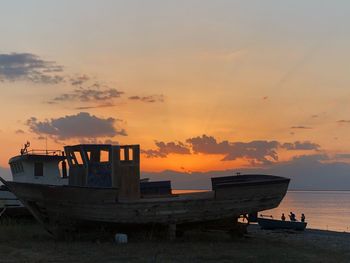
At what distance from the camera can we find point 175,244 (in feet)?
56.4

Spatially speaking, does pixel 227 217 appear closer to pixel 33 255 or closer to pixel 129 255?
pixel 129 255

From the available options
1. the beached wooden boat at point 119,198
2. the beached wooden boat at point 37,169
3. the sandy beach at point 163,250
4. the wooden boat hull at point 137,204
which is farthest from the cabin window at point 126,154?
the beached wooden boat at point 37,169

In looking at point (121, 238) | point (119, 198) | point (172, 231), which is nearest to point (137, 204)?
point (119, 198)

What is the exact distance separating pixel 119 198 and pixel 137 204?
0.79m

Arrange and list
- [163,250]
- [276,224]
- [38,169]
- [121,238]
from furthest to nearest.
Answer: [276,224]
[38,169]
[121,238]
[163,250]

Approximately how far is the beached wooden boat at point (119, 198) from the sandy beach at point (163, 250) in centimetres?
85

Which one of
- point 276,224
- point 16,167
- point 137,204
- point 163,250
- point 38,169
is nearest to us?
point 163,250

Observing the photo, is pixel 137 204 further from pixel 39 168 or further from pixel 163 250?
pixel 39 168

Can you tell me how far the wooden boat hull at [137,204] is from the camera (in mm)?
17719

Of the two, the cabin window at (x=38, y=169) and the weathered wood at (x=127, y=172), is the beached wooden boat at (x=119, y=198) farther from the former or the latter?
the cabin window at (x=38, y=169)

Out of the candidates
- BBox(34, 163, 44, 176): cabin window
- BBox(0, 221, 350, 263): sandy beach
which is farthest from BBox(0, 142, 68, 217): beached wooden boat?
BBox(0, 221, 350, 263): sandy beach

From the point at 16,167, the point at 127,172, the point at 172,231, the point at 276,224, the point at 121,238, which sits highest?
the point at 16,167

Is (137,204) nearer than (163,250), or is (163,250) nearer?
(163,250)

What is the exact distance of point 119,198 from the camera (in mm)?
18109
